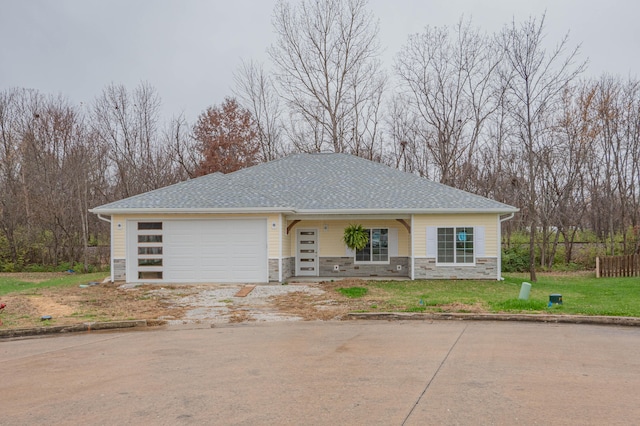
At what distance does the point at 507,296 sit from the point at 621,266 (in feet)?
31.0

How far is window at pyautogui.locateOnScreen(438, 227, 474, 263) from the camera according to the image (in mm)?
17938

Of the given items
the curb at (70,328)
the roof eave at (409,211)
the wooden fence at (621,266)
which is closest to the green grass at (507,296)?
the wooden fence at (621,266)

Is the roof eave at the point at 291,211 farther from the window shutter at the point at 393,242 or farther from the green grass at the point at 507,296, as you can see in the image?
the green grass at the point at 507,296

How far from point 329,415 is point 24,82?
33405 mm

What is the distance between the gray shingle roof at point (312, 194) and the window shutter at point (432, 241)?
84 cm

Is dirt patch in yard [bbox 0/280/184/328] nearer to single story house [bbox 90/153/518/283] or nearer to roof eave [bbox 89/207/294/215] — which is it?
single story house [bbox 90/153/518/283]

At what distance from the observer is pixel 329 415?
454cm

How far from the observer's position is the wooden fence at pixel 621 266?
19.9 metres

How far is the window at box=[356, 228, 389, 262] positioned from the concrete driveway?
10.0 m

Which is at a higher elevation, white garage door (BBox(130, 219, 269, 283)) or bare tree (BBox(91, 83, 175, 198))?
bare tree (BBox(91, 83, 175, 198))

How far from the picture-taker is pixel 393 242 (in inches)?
762

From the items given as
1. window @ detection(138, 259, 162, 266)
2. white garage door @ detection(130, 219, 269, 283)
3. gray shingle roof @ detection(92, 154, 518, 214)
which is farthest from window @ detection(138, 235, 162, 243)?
gray shingle roof @ detection(92, 154, 518, 214)

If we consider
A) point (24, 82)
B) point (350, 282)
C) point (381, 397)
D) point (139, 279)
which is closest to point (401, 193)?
point (350, 282)

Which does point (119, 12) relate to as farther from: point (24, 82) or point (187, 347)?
point (187, 347)
